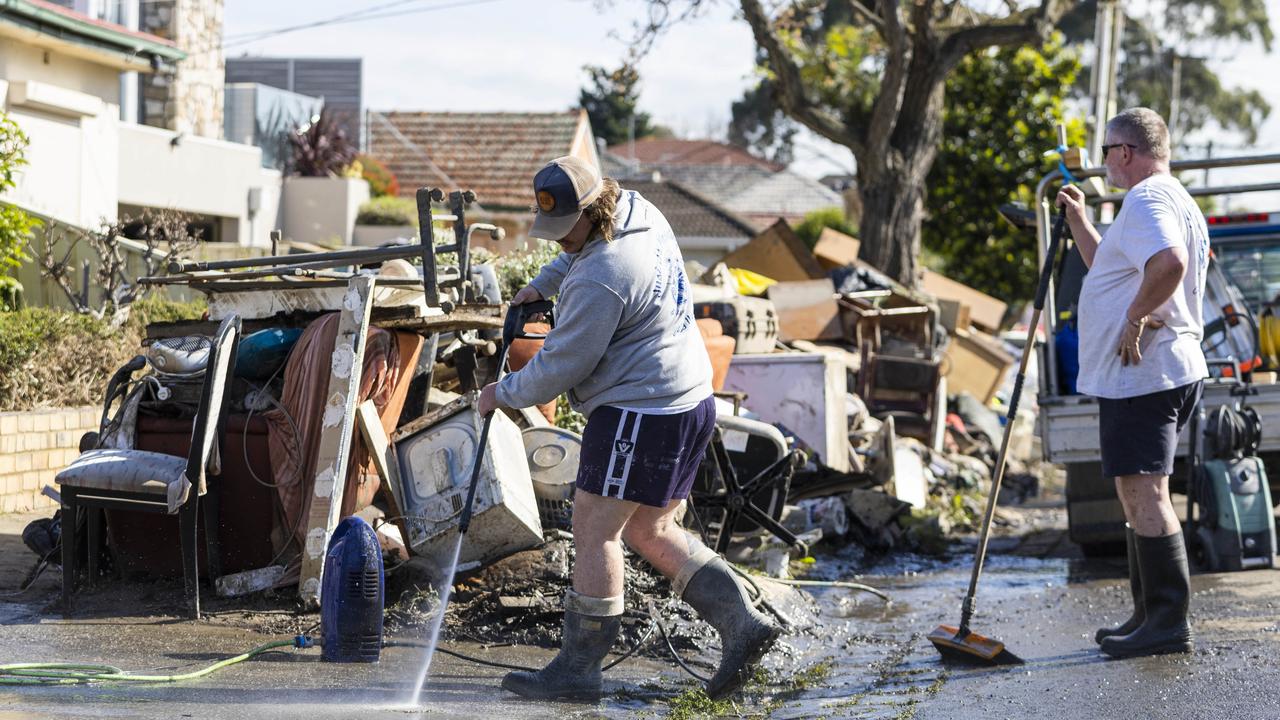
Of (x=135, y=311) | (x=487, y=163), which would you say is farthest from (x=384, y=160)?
(x=135, y=311)

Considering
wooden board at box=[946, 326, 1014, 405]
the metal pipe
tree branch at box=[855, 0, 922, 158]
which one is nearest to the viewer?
the metal pipe

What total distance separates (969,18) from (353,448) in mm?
12921

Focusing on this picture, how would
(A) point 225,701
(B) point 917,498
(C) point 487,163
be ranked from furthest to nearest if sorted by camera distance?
(C) point 487,163, (B) point 917,498, (A) point 225,701

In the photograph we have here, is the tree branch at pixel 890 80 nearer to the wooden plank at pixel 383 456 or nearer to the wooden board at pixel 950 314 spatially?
the wooden board at pixel 950 314

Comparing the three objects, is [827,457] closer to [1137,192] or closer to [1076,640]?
[1076,640]

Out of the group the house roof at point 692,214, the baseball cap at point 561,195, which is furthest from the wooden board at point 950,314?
the house roof at point 692,214

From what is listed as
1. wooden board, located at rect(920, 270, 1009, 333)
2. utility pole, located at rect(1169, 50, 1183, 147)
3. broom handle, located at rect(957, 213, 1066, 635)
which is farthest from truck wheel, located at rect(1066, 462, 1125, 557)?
utility pole, located at rect(1169, 50, 1183, 147)

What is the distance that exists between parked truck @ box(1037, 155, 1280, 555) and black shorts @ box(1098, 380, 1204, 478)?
212cm

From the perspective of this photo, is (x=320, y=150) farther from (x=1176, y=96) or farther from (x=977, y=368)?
(x=1176, y=96)

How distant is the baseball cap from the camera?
451 cm

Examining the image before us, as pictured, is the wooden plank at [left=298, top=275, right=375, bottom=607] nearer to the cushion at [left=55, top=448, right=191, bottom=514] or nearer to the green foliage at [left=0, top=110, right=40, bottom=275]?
the cushion at [left=55, top=448, right=191, bottom=514]

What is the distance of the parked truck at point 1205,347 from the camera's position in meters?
8.09

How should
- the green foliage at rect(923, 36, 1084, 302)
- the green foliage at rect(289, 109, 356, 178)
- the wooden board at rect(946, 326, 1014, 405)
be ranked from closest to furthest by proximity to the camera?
the wooden board at rect(946, 326, 1014, 405)
the green foliage at rect(923, 36, 1084, 302)
the green foliage at rect(289, 109, 356, 178)

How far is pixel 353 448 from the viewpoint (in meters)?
6.07
